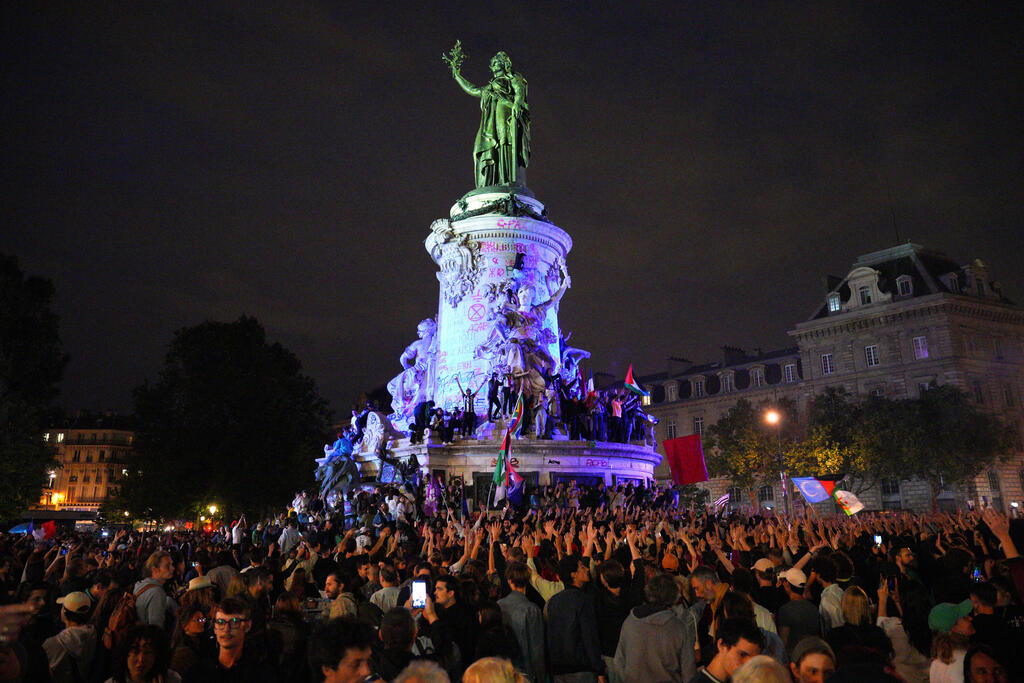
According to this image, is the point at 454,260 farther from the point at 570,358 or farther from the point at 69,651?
the point at 69,651

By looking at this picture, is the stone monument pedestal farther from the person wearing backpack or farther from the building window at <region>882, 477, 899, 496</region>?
the building window at <region>882, 477, 899, 496</region>

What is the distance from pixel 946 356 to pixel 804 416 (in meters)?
11.2

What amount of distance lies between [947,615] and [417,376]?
27.7 m

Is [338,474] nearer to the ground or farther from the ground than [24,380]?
nearer to the ground

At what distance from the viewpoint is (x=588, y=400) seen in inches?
1118

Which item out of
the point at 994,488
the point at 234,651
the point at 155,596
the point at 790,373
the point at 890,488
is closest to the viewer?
the point at 234,651

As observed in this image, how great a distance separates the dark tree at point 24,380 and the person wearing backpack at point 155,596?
2946 cm

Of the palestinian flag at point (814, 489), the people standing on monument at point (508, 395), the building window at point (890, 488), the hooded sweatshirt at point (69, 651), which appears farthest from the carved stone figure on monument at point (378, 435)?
the building window at point (890, 488)

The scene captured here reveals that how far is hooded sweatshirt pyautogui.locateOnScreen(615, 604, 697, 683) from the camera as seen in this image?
5676 mm

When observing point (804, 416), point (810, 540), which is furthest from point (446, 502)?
point (804, 416)

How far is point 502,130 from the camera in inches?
1353

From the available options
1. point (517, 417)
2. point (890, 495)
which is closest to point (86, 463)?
point (890, 495)

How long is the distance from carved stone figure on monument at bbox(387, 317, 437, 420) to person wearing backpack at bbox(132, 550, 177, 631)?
2449cm

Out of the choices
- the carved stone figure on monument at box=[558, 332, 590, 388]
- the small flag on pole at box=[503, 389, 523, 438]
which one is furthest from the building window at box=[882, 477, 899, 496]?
the small flag on pole at box=[503, 389, 523, 438]
